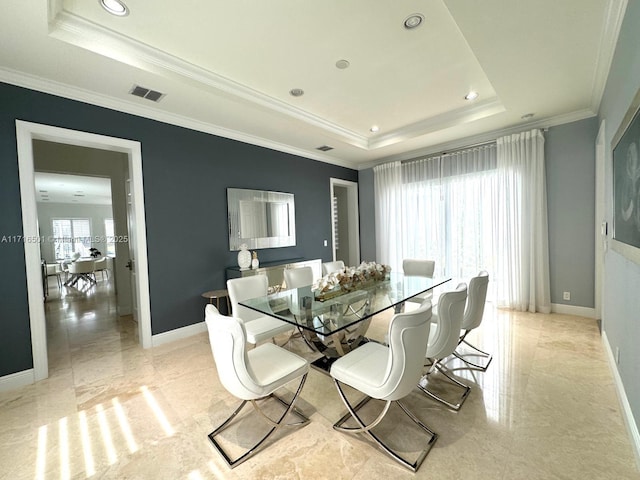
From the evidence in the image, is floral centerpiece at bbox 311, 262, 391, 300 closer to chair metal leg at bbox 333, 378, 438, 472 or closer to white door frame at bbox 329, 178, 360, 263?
chair metal leg at bbox 333, 378, 438, 472

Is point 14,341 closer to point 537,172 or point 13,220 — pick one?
point 13,220

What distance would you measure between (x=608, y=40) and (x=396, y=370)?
294cm

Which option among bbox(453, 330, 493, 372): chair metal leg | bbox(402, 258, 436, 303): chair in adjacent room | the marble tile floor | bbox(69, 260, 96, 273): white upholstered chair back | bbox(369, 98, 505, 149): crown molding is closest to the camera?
the marble tile floor

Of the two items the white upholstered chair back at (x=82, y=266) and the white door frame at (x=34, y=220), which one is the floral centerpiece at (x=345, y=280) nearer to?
the white door frame at (x=34, y=220)

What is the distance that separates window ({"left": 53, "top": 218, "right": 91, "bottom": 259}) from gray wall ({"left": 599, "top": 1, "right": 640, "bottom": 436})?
1200 cm

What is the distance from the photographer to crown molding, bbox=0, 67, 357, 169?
8.00 ft

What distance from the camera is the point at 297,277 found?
3.38m

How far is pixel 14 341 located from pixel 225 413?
214 centimetres

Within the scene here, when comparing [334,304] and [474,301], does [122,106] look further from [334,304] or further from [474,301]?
[474,301]

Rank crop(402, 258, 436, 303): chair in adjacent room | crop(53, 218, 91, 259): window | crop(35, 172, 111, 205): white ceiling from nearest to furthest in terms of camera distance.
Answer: crop(402, 258, 436, 303): chair in adjacent room → crop(35, 172, 111, 205): white ceiling → crop(53, 218, 91, 259): window

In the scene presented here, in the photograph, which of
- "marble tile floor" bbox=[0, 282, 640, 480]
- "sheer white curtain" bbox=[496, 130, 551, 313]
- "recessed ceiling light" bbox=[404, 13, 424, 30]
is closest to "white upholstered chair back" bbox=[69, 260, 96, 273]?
"marble tile floor" bbox=[0, 282, 640, 480]

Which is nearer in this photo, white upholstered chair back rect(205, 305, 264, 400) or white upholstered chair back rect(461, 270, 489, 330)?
white upholstered chair back rect(205, 305, 264, 400)

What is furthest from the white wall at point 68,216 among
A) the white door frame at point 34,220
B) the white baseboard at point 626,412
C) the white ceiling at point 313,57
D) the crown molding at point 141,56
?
the white baseboard at point 626,412

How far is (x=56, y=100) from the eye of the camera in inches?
104
